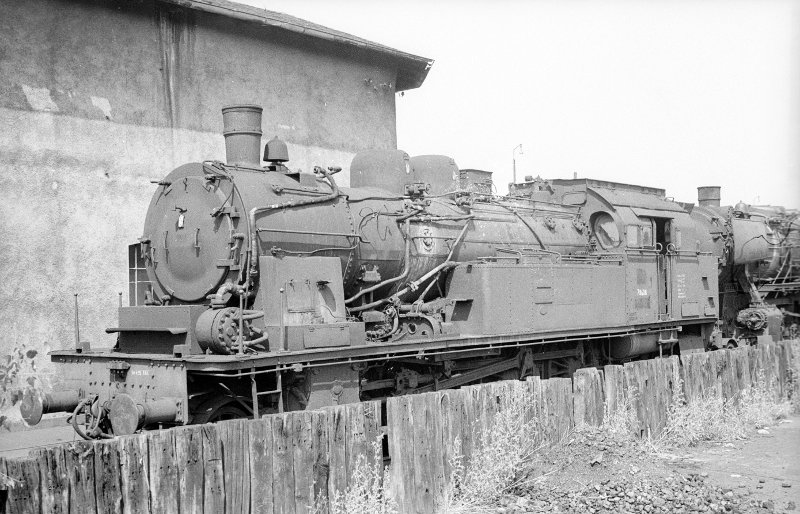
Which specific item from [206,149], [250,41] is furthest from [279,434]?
[250,41]

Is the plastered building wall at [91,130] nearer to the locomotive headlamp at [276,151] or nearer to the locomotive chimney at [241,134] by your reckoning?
the locomotive chimney at [241,134]

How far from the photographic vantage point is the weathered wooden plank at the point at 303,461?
6.53 m

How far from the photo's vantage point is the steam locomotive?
26.9ft

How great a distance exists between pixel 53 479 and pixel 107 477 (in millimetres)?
354

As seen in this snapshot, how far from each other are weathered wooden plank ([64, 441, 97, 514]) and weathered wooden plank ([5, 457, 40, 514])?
0.68 feet

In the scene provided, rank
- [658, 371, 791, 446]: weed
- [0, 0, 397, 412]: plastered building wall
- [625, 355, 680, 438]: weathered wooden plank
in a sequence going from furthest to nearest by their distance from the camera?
[0, 0, 397, 412]: plastered building wall < [658, 371, 791, 446]: weed < [625, 355, 680, 438]: weathered wooden plank

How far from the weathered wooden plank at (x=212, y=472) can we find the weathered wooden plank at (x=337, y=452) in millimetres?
1009

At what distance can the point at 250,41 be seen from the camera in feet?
53.3

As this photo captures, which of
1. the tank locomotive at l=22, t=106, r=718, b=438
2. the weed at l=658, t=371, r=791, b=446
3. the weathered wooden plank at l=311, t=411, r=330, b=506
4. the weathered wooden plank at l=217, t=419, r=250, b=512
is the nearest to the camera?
the weathered wooden plank at l=217, t=419, r=250, b=512

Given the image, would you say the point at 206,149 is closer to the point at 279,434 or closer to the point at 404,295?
the point at 404,295

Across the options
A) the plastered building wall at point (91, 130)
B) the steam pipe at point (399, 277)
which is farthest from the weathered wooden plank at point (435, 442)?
the plastered building wall at point (91, 130)

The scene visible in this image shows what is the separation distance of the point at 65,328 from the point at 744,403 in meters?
11.0

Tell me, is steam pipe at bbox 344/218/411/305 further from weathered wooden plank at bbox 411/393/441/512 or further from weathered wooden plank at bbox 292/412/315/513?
weathered wooden plank at bbox 292/412/315/513

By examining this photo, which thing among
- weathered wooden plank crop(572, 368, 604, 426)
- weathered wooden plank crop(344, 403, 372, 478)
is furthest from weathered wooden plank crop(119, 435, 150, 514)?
weathered wooden plank crop(572, 368, 604, 426)
